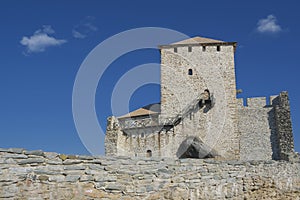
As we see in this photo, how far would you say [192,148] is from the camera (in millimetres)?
22297

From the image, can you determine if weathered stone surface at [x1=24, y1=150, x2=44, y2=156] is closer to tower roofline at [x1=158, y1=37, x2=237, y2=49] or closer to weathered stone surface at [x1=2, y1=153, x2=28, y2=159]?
weathered stone surface at [x1=2, y1=153, x2=28, y2=159]

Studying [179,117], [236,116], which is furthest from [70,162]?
[236,116]

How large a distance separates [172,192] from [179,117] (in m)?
18.1

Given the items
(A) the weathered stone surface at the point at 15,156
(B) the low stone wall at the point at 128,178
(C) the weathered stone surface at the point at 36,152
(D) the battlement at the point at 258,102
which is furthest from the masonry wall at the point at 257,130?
(A) the weathered stone surface at the point at 15,156

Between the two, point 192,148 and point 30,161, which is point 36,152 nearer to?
point 30,161

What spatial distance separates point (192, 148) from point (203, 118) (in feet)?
11.2

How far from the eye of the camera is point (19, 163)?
538cm

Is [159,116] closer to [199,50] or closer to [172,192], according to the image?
[199,50]

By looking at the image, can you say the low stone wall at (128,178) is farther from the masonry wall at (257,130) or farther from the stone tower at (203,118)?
the masonry wall at (257,130)

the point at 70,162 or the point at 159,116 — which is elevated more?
the point at 159,116

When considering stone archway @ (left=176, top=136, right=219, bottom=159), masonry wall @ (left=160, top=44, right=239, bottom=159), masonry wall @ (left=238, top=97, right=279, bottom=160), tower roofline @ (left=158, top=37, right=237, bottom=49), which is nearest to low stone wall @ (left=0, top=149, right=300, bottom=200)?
stone archway @ (left=176, top=136, right=219, bottom=159)

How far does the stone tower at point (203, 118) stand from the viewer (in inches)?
932

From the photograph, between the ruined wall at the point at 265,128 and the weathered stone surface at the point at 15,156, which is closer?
the weathered stone surface at the point at 15,156

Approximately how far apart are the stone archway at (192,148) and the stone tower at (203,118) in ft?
0.14
